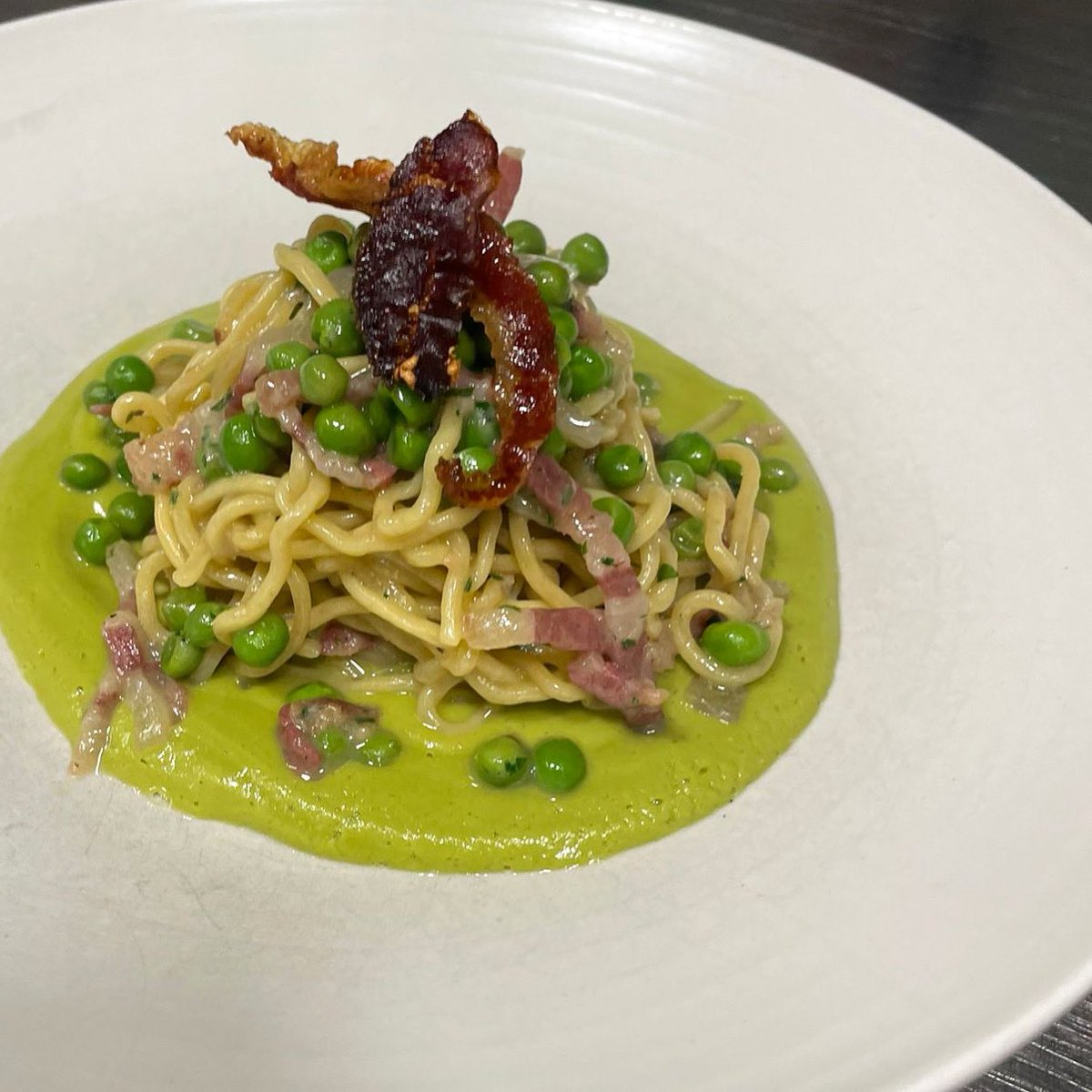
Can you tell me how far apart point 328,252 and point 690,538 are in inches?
88.5

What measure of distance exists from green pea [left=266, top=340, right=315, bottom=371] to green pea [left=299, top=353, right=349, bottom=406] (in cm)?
10

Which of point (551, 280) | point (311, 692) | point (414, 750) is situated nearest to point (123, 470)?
point (311, 692)

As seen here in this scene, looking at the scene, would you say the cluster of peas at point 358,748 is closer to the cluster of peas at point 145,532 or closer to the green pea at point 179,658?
the cluster of peas at point 145,532

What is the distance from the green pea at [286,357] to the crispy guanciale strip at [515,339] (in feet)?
2.71

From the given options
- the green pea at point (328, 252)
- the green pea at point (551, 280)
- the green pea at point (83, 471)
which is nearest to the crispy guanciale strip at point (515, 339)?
the green pea at point (551, 280)

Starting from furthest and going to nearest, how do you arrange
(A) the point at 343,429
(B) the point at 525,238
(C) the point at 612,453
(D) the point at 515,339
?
(B) the point at 525,238
(C) the point at 612,453
(A) the point at 343,429
(D) the point at 515,339

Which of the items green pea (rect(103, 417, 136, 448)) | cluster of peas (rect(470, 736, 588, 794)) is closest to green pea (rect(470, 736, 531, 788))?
cluster of peas (rect(470, 736, 588, 794))

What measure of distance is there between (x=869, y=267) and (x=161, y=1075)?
5.49 meters

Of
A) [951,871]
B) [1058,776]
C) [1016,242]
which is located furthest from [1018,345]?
[951,871]

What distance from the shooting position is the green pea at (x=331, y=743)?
14.5 ft

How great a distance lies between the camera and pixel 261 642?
178 inches

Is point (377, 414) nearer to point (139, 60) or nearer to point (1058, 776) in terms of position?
point (1058, 776)

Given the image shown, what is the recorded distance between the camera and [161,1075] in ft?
10.1

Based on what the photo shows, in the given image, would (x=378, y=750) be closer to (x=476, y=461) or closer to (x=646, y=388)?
(x=476, y=461)
